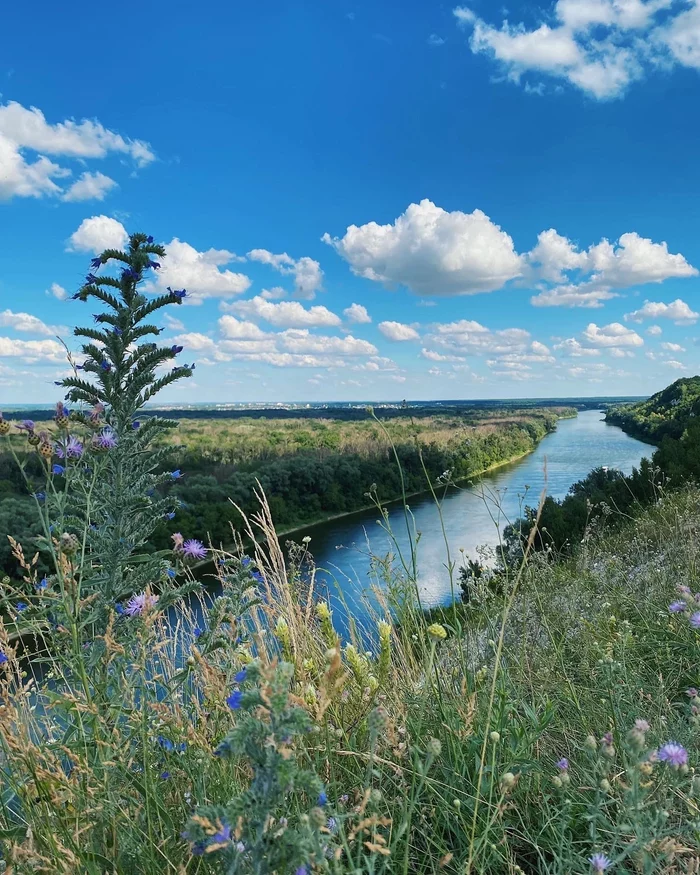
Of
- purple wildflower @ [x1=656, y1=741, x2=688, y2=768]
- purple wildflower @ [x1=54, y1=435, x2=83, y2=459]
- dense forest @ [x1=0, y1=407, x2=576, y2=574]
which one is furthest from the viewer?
dense forest @ [x1=0, y1=407, x2=576, y2=574]

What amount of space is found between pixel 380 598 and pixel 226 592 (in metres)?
0.66

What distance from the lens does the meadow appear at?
0.98 m

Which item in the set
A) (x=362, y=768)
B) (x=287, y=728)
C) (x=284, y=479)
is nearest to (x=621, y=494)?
(x=362, y=768)

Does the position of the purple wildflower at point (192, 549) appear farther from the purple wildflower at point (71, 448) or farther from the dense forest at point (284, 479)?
the dense forest at point (284, 479)

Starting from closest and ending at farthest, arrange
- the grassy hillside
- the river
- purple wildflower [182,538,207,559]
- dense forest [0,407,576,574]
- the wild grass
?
the wild grass
purple wildflower [182,538,207,559]
the river
dense forest [0,407,576,574]
the grassy hillside

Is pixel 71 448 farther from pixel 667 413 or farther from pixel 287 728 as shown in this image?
pixel 667 413

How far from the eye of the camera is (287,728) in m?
0.83

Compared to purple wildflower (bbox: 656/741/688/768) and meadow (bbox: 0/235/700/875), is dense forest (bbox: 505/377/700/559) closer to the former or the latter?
meadow (bbox: 0/235/700/875)

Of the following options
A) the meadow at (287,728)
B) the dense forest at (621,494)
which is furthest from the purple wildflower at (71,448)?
the dense forest at (621,494)

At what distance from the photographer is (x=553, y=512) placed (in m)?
12.6

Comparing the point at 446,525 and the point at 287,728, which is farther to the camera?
the point at 446,525

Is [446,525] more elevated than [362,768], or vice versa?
[362,768]

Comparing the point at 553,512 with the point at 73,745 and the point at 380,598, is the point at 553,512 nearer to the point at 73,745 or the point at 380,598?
the point at 380,598

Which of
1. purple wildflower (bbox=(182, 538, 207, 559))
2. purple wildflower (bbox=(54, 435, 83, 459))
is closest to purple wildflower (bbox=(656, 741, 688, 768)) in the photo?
purple wildflower (bbox=(182, 538, 207, 559))
